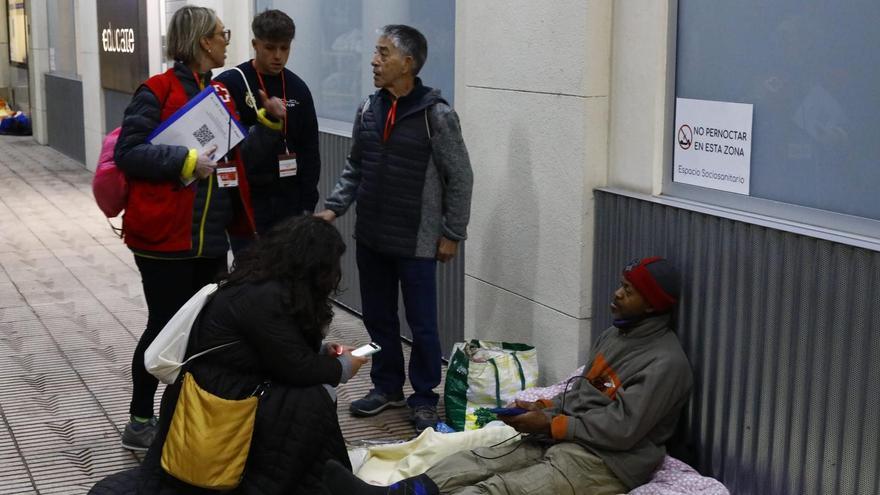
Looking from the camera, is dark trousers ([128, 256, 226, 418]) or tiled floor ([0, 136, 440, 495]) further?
tiled floor ([0, 136, 440, 495])

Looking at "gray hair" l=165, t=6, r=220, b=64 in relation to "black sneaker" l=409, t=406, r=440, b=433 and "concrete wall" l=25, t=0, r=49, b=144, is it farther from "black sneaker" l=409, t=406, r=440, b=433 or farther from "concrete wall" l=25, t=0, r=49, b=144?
"concrete wall" l=25, t=0, r=49, b=144

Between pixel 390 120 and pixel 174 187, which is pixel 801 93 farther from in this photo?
pixel 174 187

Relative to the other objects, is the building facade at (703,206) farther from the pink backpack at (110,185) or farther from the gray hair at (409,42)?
the pink backpack at (110,185)

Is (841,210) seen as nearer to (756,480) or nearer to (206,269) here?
(756,480)

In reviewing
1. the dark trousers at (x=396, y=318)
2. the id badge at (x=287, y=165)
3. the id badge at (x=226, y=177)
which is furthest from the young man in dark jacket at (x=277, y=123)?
the id badge at (x=226, y=177)

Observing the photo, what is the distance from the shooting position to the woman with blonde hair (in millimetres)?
5035

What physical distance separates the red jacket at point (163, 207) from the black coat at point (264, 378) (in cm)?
100

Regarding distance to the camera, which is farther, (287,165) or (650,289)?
(287,165)

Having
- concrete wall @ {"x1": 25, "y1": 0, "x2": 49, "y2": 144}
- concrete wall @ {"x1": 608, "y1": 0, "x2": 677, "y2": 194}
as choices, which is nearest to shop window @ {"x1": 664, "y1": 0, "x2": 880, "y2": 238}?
concrete wall @ {"x1": 608, "y1": 0, "x2": 677, "y2": 194}

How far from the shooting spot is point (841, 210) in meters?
4.21

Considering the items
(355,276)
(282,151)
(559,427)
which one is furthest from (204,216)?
(355,276)

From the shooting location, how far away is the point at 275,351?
409 centimetres

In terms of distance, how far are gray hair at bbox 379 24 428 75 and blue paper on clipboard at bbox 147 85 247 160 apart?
845 mm

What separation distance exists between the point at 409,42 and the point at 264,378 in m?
2.00
